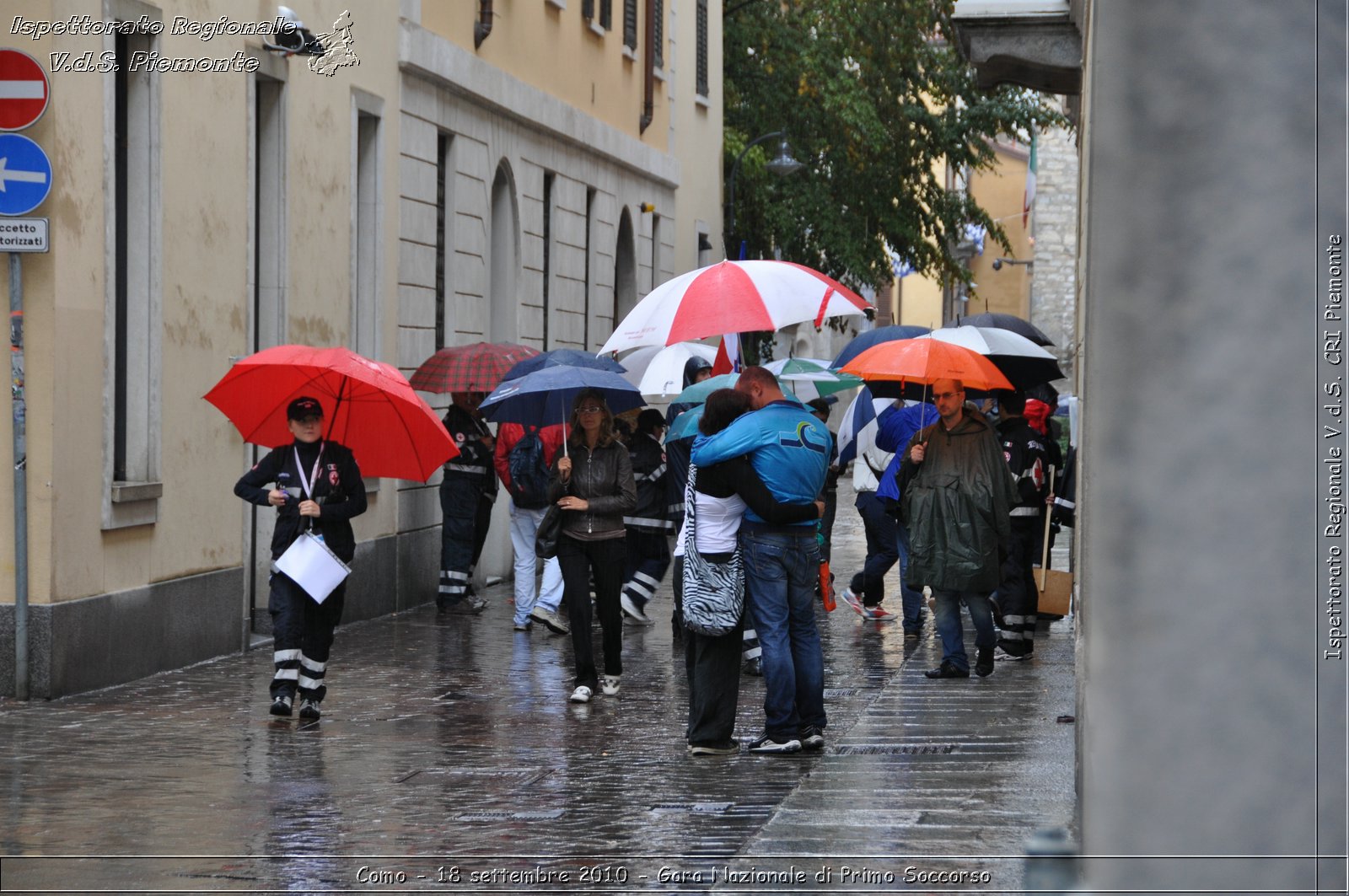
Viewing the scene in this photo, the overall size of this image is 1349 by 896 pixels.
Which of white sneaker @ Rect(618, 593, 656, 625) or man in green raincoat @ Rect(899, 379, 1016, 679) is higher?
man in green raincoat @ Rect(899, 379, 1016, 679)

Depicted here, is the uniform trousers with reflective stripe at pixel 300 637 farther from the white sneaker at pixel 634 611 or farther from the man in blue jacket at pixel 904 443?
the white sneaker at pixel 634 611

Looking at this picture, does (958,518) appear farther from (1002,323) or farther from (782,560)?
(1002,323)

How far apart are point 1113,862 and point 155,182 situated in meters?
9.88

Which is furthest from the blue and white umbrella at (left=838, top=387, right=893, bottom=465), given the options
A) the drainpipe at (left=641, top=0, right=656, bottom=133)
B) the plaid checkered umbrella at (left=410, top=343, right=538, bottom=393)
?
the drainpipe at (left=641, top=0, right=656, bottom=133)

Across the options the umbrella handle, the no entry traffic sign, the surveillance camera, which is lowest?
the umbrella handle

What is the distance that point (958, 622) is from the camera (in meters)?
11.5

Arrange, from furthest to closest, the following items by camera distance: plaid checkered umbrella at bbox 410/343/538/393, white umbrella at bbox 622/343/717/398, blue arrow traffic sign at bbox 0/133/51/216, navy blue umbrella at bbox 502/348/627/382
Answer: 1. white umbrella at bbox 622/343/717/398
2. plaid checkered umbrella at bbox 410/343/538/393
3. navy blue umbrella at bbox 502/348/627/382
4. blue arrow traffic sign at bbox 0/133/51/216

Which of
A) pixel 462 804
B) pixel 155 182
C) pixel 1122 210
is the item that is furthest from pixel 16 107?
pixel 1122 210

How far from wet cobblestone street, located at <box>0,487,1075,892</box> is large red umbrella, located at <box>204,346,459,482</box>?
143 cm

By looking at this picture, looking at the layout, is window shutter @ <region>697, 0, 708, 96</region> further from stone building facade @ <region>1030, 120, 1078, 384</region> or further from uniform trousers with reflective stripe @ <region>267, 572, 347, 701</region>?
stone building facade @ <region>1030, 120, 1078, 384</region>

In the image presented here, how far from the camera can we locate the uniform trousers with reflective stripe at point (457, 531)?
52.0ft

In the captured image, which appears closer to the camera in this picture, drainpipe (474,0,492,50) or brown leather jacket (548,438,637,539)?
brown leather jacket (548,438,637,539)


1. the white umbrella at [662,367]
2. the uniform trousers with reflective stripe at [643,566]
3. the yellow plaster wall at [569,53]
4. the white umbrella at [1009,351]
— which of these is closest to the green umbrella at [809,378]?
the white umbrella at [662,367]

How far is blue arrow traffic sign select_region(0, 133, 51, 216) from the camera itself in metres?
10.2
